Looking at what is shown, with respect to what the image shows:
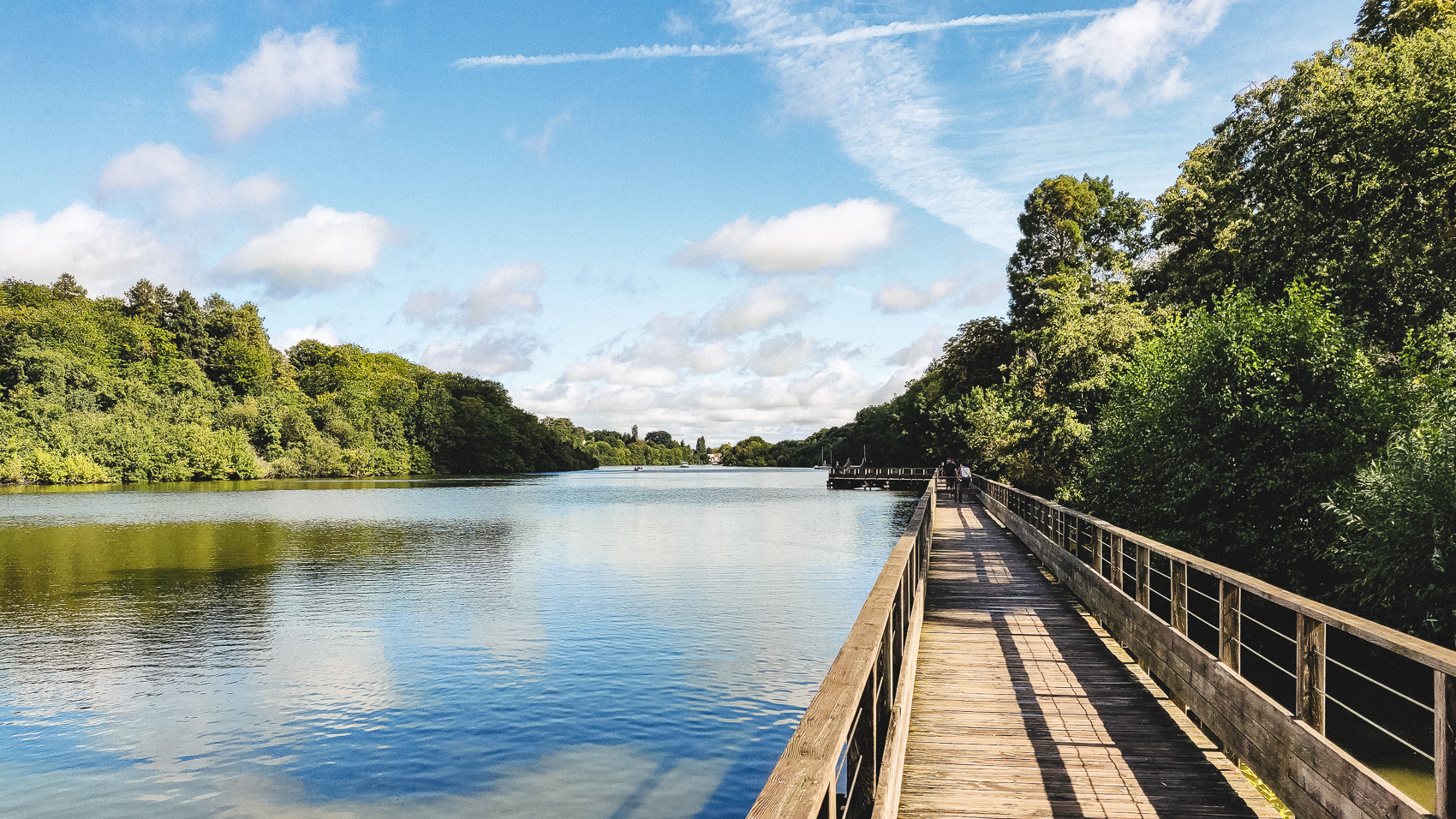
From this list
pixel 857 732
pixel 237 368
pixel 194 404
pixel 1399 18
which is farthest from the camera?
pixel 237 368

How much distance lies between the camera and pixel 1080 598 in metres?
11.5

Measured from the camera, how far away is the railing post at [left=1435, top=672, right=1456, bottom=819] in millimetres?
3205

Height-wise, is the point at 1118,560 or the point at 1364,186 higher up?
→ the point at 1364,186

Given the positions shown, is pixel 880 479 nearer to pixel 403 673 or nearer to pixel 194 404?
pixel 194 404

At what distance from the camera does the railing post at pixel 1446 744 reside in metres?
3.21

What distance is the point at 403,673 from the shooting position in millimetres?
14258

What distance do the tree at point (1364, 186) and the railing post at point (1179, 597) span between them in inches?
481

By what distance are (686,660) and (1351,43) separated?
18.7 m

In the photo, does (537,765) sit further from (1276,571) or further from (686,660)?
(1276,571)

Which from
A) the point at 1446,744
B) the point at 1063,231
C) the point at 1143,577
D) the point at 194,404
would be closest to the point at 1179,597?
the point at 1143,577

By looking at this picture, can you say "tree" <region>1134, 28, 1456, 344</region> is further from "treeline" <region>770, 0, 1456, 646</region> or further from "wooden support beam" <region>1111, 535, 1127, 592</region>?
"wooden support beam" <region>1111, 535, 1127, 592</region>

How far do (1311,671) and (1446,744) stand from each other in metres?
1.19

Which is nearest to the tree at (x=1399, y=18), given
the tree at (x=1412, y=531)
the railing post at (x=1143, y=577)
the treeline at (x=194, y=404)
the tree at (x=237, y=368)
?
the tree at (x=1412, y=531)

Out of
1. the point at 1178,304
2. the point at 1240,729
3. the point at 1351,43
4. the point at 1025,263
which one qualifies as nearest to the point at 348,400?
the point at 1025,263
